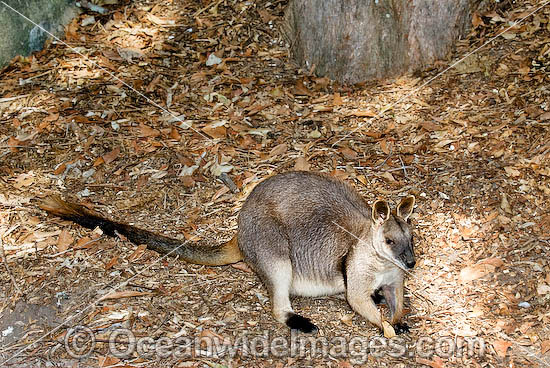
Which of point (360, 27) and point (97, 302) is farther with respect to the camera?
point (360, 27)

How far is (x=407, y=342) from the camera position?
15.5 ft

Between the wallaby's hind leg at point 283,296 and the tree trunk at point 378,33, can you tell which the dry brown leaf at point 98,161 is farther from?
the tree trunk at point 378,33

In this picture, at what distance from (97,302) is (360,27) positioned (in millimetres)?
3732

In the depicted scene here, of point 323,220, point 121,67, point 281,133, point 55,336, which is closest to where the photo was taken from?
point 55,336

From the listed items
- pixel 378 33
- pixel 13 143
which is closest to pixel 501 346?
pixel 378 33

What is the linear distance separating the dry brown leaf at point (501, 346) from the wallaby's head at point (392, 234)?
0.80 metres

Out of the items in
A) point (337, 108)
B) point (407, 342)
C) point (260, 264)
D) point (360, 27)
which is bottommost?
point (407, 342)

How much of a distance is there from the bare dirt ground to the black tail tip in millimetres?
64

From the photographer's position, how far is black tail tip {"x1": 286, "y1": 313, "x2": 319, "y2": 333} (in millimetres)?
4781

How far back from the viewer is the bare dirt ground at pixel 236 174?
4.71 m

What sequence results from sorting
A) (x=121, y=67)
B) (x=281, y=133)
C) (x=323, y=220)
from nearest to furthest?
(x=323, y=220) → (x=281, y=133) → (x=121, y=67)

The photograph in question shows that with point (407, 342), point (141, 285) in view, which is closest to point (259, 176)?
A: point (141, 285)

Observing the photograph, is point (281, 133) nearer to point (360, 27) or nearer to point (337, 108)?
point (337, 108)

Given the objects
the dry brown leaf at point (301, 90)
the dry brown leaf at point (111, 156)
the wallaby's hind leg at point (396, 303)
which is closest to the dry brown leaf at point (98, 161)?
the dry brown leaf at point (111, 156)
